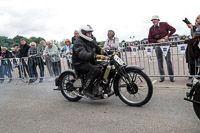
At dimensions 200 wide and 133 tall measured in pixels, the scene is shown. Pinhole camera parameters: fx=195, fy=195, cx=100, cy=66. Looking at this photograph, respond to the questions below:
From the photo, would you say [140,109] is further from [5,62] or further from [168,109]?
[5,62]

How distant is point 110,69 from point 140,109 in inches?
41.8

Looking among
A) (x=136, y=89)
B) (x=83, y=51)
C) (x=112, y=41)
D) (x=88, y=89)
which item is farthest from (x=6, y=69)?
(x=136, y=89)

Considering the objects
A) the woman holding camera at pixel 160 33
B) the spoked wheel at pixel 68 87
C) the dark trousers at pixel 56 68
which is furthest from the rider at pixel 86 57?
the dark trousers at pixel 56 68

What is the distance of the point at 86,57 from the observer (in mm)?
4262

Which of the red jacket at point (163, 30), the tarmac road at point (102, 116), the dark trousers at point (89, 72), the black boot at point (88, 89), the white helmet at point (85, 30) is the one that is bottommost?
the tarmac road at point (102, 116)

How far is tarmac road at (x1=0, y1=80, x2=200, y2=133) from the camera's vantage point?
3.31 metres

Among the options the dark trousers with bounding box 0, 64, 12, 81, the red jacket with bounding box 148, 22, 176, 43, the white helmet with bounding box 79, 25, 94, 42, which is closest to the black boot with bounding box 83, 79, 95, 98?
the white helmet with bounding box 79, 25, 94, 42

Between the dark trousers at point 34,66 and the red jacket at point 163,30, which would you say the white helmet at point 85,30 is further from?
the dark trousers at point 34,66

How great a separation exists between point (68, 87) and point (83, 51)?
1224mm

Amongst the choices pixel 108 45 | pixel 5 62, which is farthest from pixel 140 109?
pixel 5 62

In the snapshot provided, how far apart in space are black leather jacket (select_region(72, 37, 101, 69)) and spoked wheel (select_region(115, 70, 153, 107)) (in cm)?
83

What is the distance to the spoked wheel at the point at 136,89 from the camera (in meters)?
4.03

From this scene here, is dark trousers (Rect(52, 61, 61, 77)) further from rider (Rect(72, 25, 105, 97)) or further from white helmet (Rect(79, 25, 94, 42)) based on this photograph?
white helmet (Rect(79, 25, 94, 42))

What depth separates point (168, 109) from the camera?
157 inches
